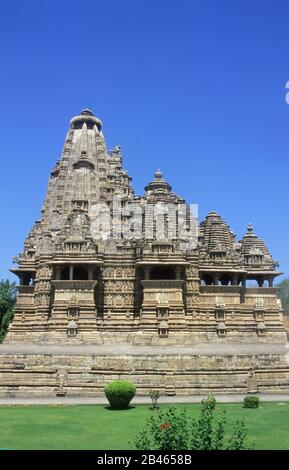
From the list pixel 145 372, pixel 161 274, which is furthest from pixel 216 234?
pixel 145 372

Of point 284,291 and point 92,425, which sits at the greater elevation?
point 284,291

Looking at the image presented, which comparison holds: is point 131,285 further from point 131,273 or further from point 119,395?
point 119,395

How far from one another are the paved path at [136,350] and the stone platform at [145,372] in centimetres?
7

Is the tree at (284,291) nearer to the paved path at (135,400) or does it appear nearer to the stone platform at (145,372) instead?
the stone platform at (145,372)

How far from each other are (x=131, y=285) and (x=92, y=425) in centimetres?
2229

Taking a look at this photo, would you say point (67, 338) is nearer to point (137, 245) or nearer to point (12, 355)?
point (12, 355)

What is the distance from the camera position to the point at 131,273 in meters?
38.8

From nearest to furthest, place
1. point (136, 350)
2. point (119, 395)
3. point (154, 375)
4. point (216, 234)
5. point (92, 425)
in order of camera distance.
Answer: point (92, 425)
point (119, 395)
point (154, 375)
point (136, 350)
point (216, 234)

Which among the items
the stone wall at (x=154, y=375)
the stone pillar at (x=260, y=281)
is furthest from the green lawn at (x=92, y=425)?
the stone pillar at (x=260, y=281)

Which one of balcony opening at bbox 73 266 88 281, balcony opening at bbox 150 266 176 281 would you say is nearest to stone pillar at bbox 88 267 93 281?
balcony opening at bbox 73 266 88 281

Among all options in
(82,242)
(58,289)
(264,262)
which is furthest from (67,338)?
(264,262)

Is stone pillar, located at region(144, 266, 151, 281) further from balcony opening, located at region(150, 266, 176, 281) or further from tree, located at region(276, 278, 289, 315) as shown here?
tree, located at region(276, 278, 289, 315)

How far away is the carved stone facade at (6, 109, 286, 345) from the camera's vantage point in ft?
117

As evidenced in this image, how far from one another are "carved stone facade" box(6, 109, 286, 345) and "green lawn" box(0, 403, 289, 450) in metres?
13.9
